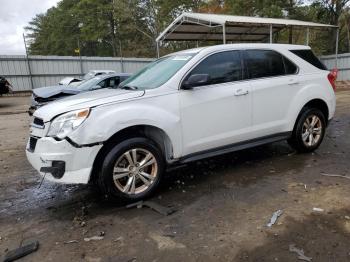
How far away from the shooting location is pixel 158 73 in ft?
16.2

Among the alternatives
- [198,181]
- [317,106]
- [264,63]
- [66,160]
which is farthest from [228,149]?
[66,160]

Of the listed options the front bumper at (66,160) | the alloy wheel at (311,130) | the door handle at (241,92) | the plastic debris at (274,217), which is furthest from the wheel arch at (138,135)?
the alloy wheel at (311,130)

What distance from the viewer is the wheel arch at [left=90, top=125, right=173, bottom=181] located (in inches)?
160

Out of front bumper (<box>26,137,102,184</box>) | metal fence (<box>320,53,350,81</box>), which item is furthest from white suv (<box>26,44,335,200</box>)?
metal fence (<box>320,53,350,81</box>)

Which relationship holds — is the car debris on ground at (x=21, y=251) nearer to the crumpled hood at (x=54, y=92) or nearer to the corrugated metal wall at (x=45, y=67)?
the crumpled hood at (x=54, y=92)

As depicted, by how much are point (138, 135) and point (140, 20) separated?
120ft

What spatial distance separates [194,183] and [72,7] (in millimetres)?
49361

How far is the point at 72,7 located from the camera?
48625 mm

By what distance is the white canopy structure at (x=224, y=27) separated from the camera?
1409 centimetres

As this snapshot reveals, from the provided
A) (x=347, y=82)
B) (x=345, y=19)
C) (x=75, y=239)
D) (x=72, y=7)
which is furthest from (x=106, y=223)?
(x=72, y=7)

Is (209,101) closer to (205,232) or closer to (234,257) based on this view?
(205,232)

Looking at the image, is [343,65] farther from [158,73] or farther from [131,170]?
[131,170]

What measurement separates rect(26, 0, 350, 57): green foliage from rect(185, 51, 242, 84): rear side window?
17.4m

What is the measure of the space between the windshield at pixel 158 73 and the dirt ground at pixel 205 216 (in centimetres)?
140
